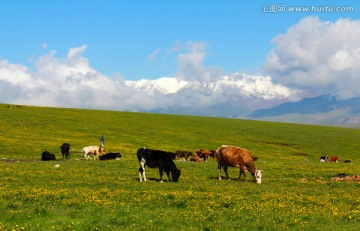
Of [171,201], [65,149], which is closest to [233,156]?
[171,201]

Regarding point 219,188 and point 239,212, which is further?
point 219,188

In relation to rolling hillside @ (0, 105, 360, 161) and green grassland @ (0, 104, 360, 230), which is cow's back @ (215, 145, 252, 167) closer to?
green grassland @ (0, 104, 360, 230)

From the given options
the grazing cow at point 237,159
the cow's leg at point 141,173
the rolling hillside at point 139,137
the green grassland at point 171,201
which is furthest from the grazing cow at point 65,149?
the grazing cow at point 237,159

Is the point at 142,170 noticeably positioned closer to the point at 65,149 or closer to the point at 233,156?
the point at 233,156

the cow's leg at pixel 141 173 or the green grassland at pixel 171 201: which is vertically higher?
the cow's leg at pixel 141 173

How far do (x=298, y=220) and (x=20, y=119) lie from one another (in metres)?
88.2

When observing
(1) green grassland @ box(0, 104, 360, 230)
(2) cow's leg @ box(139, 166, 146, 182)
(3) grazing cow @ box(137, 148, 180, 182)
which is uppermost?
(3) grazing cow @ box(137, 148, 180, 182)

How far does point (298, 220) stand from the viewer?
17.0 meters

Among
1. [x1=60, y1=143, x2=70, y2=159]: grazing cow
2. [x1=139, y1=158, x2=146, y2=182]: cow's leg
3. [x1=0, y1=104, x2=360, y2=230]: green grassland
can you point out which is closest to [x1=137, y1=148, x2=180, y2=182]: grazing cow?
[x1=139, y1=158, x2=146, y2=182]: cow's leg

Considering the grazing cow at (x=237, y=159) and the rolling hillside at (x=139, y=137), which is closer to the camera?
the grazing cow at (x=237, y=159)

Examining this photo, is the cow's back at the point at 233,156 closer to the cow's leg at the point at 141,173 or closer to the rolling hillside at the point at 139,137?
the cow's leg at the point at 141,173

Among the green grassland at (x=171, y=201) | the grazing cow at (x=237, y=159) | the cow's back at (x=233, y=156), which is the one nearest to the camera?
the green grassland at (x=171, y=201)

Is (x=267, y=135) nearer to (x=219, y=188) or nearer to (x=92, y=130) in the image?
(x=92, y=130)

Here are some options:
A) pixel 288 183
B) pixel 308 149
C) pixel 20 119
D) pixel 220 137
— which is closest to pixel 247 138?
pixel 220 137
